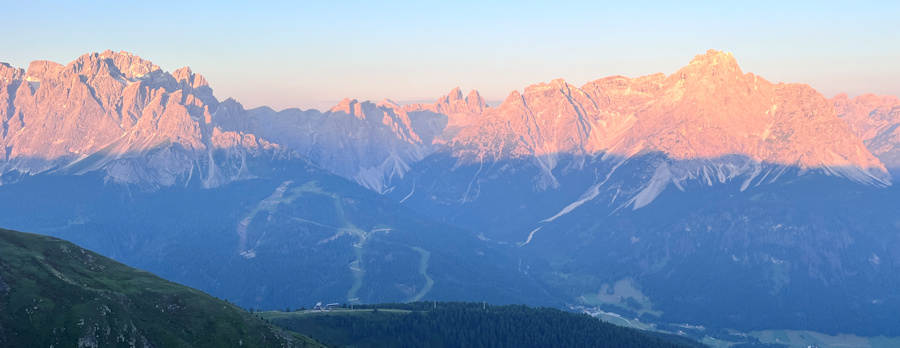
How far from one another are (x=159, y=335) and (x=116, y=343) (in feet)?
36.3

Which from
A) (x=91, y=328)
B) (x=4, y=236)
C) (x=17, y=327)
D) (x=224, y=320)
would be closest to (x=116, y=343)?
(x=91, y=328)

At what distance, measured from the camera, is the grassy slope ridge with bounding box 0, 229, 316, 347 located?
165m

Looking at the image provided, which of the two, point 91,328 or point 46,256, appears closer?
point 91,328

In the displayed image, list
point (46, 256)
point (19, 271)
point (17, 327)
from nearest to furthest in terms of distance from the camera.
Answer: point (17, 327), point (19, 271), point (46, 256)

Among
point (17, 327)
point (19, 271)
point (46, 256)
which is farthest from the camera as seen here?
point (46, 256)

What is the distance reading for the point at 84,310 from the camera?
564 feet

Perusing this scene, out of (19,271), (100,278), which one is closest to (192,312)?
(100,278)

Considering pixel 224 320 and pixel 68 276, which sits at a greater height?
pixel 68 276

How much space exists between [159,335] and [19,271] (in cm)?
3071

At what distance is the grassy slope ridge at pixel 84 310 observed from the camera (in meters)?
165

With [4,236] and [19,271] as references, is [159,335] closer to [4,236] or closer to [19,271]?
[19,271]

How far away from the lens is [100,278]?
643 ft

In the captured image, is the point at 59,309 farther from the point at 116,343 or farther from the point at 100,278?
the point at 100,278

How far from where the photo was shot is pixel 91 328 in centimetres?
16938
